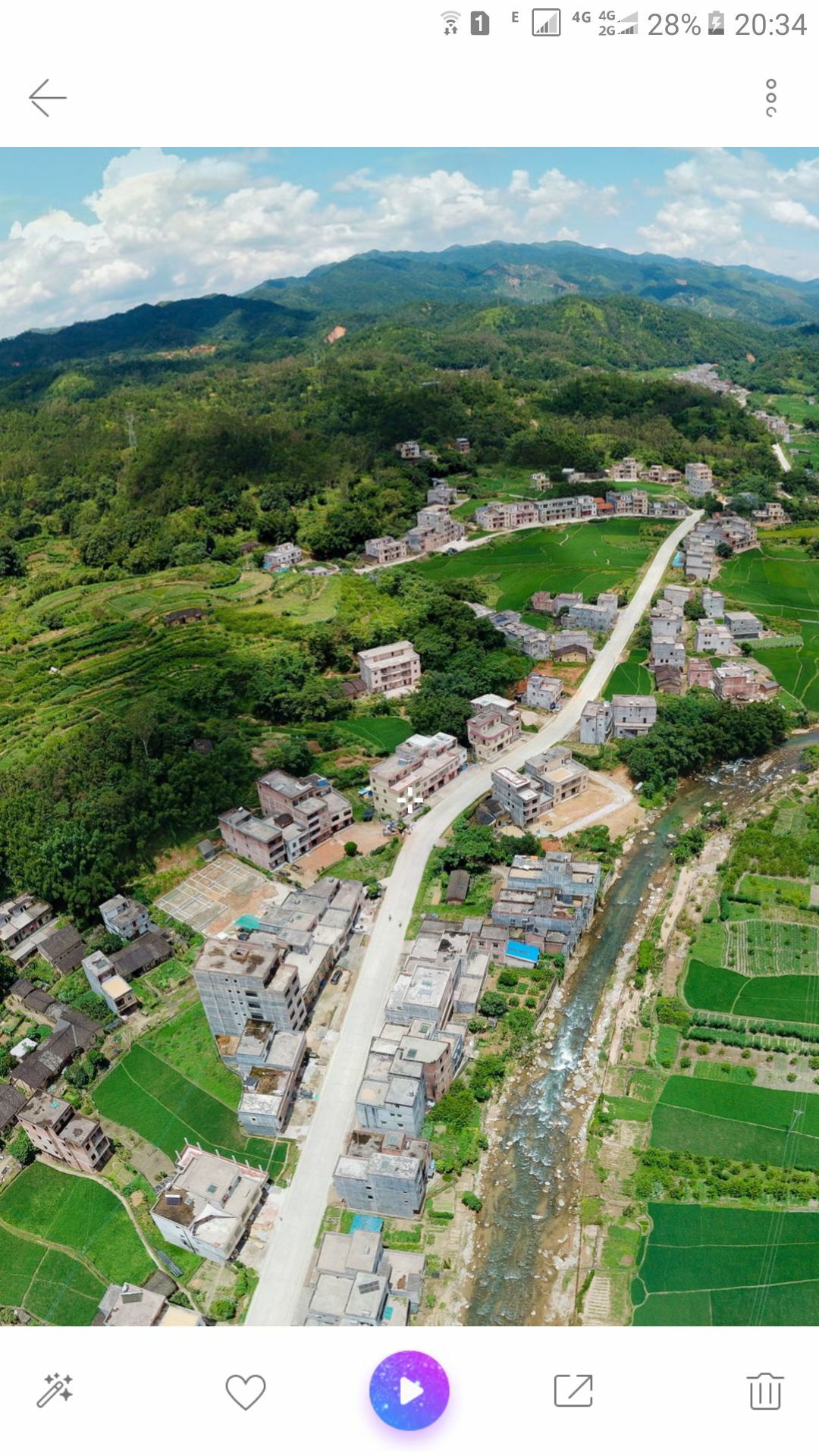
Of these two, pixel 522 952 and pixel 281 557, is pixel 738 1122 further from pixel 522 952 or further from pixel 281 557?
pixel 281 557

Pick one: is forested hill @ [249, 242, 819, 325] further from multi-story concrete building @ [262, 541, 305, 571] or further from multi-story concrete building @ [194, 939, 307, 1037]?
multi-story concrete building @ [194, 939, 307, 1037]

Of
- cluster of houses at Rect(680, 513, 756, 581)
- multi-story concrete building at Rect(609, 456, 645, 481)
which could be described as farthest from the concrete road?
multi-story concrete building at Rect(609, 456, 645, 481)

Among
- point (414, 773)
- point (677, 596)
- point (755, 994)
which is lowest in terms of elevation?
point (755, 994)

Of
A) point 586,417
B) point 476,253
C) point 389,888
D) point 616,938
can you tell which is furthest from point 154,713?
point 476,253

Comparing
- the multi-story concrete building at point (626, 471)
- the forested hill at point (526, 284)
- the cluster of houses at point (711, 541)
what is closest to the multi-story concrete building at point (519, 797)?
the cluster of houses at point (711, 541)

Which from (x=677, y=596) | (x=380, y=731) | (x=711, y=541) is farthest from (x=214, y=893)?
(x=711, y=541)

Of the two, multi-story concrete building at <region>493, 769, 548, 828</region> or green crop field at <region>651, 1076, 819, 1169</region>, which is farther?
multi-story concrete building at <region>493, 769, 548, 828</region>

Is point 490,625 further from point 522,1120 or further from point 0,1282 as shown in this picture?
point 0,1282
